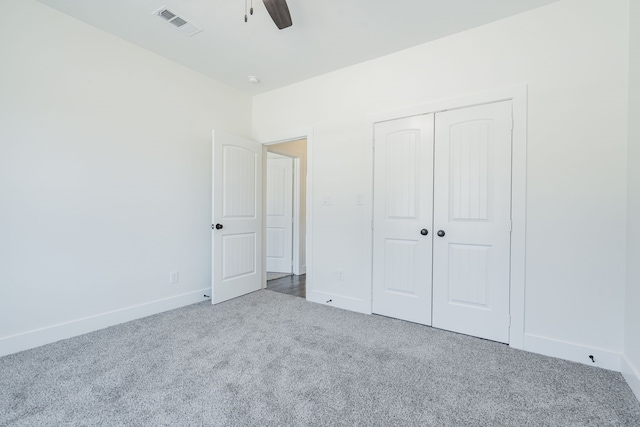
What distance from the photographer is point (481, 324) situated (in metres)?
2.41

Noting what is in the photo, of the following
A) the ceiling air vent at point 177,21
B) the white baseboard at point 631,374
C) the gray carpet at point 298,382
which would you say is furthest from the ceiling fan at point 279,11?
the white baseboard at point 631,374

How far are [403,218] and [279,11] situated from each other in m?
2.04

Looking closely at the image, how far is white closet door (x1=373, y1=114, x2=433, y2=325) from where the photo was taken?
2.67 m

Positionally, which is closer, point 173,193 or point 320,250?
point 173,193

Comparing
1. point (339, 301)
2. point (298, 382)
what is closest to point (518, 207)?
point (339, 301)

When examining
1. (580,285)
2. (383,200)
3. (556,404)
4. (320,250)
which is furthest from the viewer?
(320,250)

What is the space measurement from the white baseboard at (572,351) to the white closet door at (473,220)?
0.60 feet

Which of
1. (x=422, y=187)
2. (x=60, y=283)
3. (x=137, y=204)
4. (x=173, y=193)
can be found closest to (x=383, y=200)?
(x=422, y=187)

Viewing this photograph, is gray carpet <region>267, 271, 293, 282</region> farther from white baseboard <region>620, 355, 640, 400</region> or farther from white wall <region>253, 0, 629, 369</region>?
white baseboard <region>620, 355, 640, 400</region>

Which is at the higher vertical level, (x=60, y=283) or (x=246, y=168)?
(x=246, y=168)

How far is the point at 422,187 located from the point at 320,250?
1.38m

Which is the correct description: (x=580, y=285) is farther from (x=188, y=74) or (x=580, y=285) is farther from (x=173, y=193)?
(x=188, y=74)

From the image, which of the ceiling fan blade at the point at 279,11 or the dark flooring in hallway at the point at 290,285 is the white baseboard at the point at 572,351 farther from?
the ceiling fan blade at the point at 279,11

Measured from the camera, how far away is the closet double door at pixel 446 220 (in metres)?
2.33
